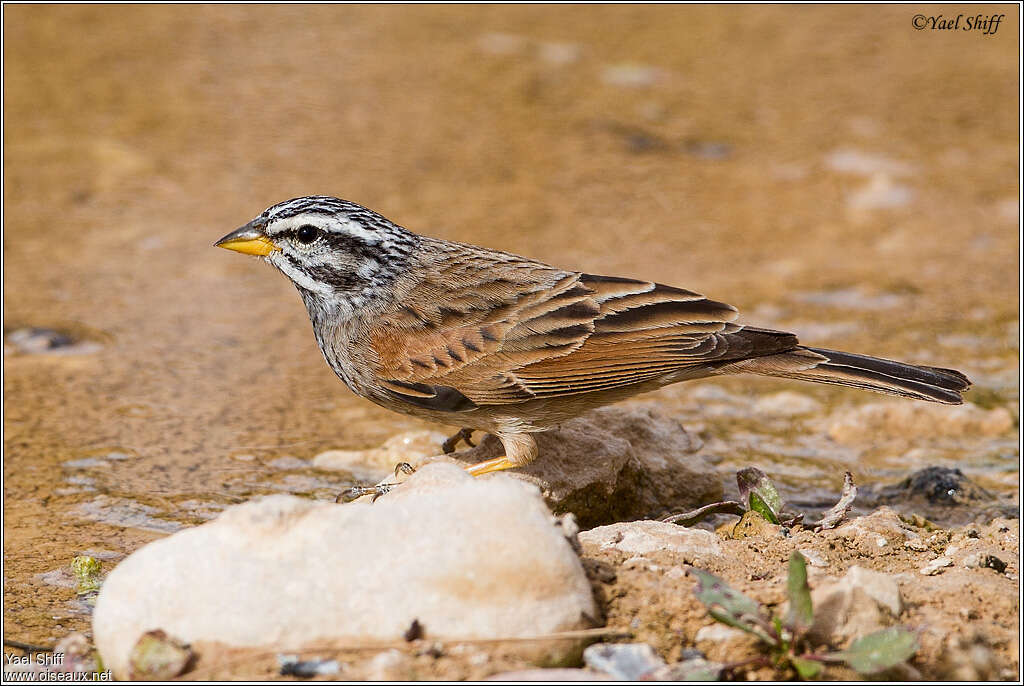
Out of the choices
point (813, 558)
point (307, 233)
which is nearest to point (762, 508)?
point (813, 558)

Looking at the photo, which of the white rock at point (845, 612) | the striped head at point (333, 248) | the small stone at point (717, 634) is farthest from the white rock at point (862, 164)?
the small stone at point (717, 634)

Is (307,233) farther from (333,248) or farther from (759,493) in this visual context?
(759,493)

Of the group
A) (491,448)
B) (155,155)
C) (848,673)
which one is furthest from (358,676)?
(155,155)

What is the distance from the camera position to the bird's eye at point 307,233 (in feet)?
20.0

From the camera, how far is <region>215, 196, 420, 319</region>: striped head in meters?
6.10

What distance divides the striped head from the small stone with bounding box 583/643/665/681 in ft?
9.14

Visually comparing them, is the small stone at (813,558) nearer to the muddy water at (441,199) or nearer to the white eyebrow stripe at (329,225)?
the muddy water at (441,199)

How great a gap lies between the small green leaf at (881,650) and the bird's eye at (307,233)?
138 inches

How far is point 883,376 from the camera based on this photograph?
5.62 m

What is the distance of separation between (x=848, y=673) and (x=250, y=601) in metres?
1.84

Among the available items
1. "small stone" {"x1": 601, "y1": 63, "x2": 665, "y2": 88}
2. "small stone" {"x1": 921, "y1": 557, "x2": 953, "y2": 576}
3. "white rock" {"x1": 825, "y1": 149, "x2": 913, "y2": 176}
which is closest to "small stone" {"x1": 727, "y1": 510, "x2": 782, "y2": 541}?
"small stone" {"x1": 921, "y1": 557, "x2": 953, "y2": 576}

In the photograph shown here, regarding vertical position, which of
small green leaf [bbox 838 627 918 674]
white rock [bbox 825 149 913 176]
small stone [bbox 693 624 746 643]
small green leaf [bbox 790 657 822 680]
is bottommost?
small green leaf [bbox 790 657 822 680]

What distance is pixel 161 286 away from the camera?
8828 millimetres

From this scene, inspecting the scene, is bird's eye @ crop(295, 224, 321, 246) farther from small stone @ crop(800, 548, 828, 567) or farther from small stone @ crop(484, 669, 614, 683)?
small stone @ crop(484, 669, 614, 683)
